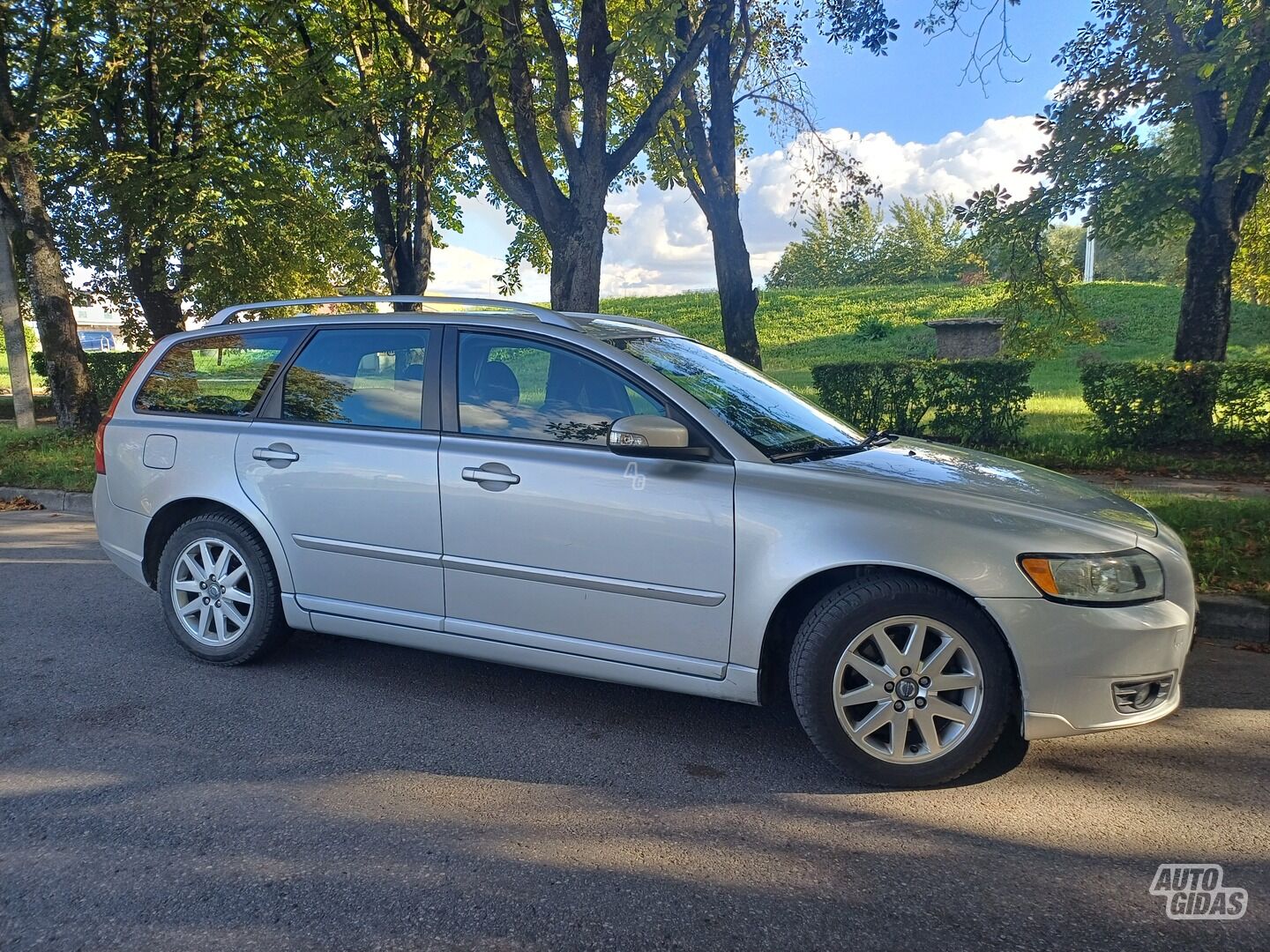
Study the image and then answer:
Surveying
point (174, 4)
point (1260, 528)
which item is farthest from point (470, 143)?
point (1260, 528)

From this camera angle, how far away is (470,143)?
16750mm

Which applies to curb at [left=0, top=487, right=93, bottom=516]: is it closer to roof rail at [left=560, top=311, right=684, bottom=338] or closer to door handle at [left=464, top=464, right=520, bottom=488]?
roof rail at [left=560, top=311, right=684, bottom=338]

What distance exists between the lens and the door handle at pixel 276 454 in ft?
14.5

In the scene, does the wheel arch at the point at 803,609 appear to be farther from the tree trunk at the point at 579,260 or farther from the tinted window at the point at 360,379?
the tree trunk at the point at 579,260

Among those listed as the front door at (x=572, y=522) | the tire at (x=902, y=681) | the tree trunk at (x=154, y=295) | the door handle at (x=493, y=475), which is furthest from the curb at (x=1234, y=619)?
the tree trunk at (x=154, y=295)

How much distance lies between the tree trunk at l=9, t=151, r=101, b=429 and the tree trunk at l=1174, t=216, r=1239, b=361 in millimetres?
15443

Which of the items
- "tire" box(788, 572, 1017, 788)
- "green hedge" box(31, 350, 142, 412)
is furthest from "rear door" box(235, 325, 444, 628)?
"green hedge" box(31, 350, 142, 412)

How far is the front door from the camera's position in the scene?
355cm

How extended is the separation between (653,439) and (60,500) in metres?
8.87

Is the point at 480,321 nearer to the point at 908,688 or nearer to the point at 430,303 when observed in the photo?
the point at 430,303

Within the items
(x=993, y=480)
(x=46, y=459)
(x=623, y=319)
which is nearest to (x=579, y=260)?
(x=623, y=319)

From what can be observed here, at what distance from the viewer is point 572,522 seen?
3717mm

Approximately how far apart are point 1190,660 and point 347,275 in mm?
18814

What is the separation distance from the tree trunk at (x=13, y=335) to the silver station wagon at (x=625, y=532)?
10960 millimetres
